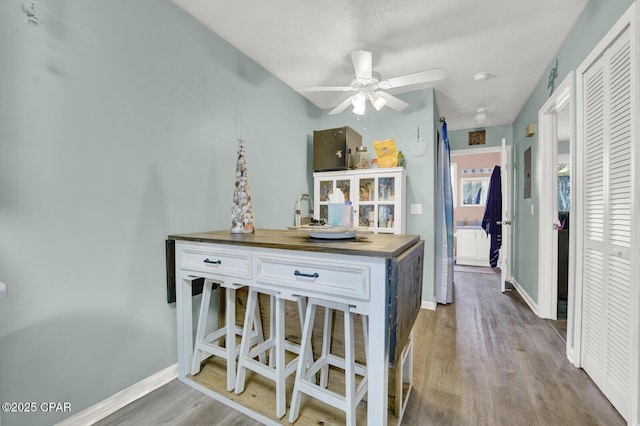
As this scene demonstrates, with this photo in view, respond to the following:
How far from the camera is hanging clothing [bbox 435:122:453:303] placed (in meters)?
3.21

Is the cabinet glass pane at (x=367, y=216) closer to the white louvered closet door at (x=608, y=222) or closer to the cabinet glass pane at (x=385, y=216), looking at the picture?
the cabinet glass pane at (x=385, y=216)

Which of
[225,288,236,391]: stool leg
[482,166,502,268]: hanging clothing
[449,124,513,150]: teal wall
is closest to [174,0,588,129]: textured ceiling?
[449,124,513,150]: teal wall

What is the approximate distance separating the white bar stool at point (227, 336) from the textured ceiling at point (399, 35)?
182 cm

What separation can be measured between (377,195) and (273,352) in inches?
77.0

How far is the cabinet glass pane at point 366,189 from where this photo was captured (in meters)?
3.19

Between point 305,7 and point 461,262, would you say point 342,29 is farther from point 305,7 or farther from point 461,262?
point 461,262

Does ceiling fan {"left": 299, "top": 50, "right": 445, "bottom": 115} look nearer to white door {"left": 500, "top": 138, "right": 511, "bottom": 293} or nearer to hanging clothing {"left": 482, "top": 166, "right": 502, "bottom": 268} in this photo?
white door {"left": 500, "top": 138, "right": 511, "bottom": 293}

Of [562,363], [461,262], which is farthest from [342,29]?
[461,262]

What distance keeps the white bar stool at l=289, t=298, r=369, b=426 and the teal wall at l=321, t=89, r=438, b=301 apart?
6.35ft

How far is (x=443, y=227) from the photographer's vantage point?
324cm

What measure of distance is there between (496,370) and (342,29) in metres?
2.62

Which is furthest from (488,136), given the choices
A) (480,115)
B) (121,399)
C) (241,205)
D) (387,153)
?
(121,399)

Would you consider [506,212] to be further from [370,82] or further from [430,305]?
[370,82]

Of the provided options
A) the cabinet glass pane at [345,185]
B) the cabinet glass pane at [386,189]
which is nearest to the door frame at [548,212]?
the cabinet glass pane at [386,189]
